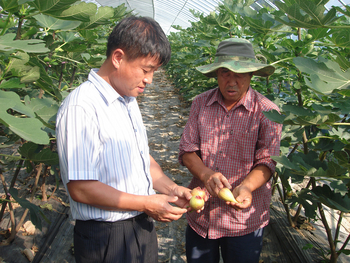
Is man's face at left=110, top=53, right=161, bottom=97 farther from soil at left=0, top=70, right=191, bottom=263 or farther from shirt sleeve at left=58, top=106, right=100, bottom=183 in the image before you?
soil at left=0, top=70, right=191, bottom=263

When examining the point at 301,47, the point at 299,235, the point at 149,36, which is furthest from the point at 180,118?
the point at 149,36

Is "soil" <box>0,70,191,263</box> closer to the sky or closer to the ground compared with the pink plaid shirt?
closer to the ground

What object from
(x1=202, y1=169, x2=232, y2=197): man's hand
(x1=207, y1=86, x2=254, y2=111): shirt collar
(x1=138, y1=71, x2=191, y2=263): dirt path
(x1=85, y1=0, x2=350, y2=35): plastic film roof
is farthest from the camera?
(x1=85, y1=0, x2=350, y2=35): plastic film roof

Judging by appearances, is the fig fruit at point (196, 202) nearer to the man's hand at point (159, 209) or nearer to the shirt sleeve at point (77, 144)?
the man's hand at point (159, 209)

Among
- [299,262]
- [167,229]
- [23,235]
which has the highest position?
[299,262]

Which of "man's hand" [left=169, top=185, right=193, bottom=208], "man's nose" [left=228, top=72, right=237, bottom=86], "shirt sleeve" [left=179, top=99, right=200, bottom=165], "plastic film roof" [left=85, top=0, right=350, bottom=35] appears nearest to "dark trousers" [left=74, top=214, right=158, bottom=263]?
"man's hand" [left=169, top=185, right=193, bottom=208]

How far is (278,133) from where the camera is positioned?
1679 millimetres

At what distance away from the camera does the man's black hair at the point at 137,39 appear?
1284 mm

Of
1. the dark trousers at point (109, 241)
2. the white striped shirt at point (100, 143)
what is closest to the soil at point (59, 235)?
the dark trousers at point (109, 241)

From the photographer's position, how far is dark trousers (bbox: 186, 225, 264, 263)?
1771 millimetres

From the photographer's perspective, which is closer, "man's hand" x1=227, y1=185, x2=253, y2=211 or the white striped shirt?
the white striped shirt

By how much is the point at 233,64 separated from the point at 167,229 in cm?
207

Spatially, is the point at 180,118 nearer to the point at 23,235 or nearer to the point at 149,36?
the point at 23,235

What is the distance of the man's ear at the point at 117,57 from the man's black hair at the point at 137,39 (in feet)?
0.06
